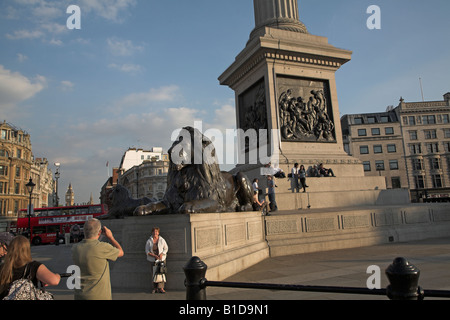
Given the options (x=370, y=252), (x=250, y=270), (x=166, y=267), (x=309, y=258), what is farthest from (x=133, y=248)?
(x=370, y=252)

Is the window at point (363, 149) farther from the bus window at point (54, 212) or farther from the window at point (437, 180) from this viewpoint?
the bus window at point (54, 212)

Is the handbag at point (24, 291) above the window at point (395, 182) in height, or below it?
below

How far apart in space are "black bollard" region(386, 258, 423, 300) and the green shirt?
8.76 feet

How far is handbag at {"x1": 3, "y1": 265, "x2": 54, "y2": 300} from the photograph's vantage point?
269 cm

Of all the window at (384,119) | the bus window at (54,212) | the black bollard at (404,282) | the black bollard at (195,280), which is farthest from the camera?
the window at (384,119)

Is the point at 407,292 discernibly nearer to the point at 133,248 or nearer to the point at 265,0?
the point at 133,248

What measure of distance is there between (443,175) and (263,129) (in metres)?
66.1

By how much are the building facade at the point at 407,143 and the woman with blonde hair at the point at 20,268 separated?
2704 inches

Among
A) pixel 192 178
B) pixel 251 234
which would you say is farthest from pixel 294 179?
pixel 192 178

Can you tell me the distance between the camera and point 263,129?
14.8 meters

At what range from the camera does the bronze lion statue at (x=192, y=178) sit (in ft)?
23.3

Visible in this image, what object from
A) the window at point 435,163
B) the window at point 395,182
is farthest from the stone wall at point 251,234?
the window at point 435,163

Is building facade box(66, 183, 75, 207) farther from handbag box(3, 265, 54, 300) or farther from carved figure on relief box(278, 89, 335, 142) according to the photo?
handbag box(3, 265, 54, 300)

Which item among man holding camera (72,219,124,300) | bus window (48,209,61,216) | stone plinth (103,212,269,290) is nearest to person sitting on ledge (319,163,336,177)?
stone plinth (103,212,269,290)
